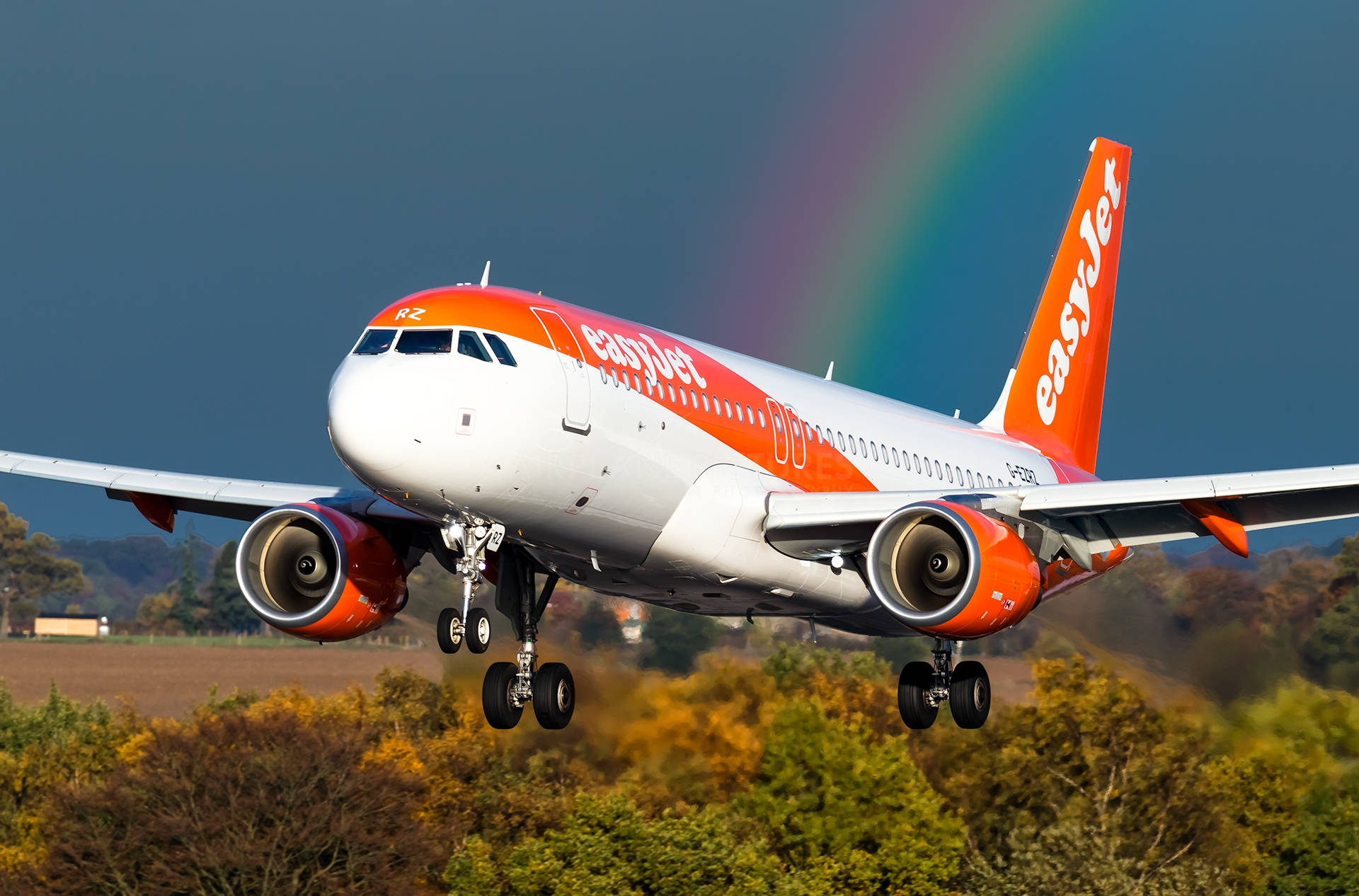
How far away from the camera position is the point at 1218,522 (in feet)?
97.3

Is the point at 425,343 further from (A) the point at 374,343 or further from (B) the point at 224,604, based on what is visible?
(B) the point at 224,604

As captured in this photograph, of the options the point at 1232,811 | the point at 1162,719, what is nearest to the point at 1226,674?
the point at 1162,719

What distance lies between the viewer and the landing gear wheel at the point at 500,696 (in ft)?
95.9

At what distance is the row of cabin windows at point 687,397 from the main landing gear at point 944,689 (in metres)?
5.24

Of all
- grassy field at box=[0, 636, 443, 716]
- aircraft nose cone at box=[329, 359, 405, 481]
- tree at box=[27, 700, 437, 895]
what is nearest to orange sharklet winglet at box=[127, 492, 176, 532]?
aircraft nose cone at box=[329, 359, 405, 481]

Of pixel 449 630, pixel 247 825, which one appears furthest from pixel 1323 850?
pixel 449 630

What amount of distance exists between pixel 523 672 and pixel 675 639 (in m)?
36.3

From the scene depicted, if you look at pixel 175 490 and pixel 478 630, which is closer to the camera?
pixel 478 630

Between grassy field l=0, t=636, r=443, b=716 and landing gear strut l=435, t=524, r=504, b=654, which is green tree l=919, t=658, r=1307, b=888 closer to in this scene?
grassy field l=0, t=636, r=443, b=716

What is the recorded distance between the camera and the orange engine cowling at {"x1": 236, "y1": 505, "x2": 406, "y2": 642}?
2927 centimetres

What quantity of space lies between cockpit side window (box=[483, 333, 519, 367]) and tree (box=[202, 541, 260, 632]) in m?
145

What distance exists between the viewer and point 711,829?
3177 inches

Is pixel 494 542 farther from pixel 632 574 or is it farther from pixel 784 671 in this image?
pixel 784 671

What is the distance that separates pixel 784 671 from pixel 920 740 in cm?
907
